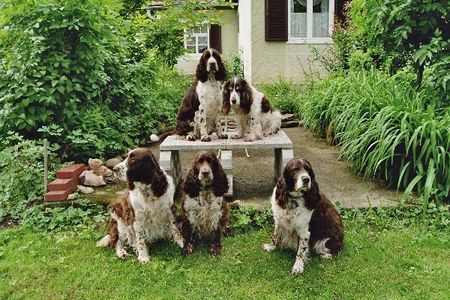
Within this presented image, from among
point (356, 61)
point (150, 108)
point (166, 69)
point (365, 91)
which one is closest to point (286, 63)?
point (166, 69)

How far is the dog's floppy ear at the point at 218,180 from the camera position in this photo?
150 inches

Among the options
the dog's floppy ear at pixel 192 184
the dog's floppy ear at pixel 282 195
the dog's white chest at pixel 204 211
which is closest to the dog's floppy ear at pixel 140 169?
the dog's floppy ear at pixel 192 184

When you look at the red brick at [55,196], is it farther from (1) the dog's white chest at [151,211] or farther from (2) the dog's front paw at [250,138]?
(2) the dog's front paw at [250,138]

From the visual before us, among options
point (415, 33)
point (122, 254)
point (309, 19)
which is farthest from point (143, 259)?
point (309, 19)

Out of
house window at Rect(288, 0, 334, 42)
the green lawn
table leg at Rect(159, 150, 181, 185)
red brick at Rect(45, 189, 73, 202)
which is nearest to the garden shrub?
red brick at Rect(45, 189, 73, 202)

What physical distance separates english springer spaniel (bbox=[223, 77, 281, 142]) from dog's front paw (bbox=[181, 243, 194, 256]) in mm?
1491

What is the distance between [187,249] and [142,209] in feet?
1.75

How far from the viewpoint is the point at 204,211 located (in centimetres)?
392

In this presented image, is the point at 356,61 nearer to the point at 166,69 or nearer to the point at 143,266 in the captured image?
the point at 166,69

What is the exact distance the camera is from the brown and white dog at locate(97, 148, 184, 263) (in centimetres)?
364

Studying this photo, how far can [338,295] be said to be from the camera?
3.26 m

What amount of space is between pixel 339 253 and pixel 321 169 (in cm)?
220

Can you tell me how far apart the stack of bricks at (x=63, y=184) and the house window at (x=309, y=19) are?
30.2ft

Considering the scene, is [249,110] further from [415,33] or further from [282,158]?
[415,33]
